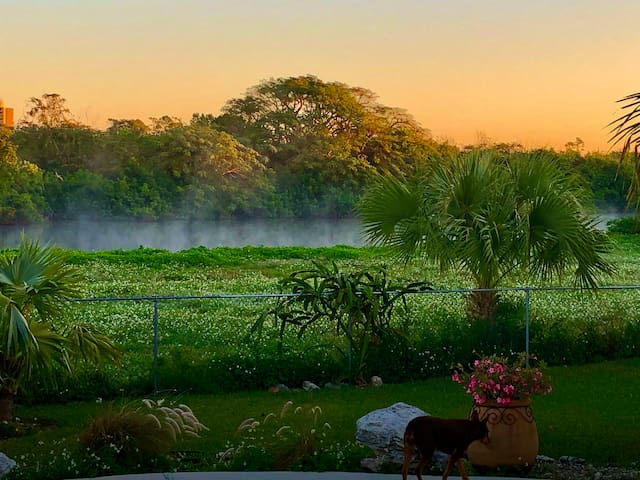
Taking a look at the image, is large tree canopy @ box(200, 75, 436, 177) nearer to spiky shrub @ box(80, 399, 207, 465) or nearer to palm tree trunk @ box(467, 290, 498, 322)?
palm tree trunk @ box(467, 290, 498, 322)

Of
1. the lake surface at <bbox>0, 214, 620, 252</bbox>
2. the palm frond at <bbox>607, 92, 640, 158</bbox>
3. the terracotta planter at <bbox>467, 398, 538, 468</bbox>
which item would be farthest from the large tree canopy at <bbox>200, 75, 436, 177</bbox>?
the terracotta planter at <bbox>467, 398, 538, 468</bbox>

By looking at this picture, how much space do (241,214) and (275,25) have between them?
10.1 meters

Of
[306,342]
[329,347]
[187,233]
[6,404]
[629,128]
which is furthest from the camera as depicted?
[187,233]

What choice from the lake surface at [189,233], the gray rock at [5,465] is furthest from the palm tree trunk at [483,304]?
the lake surface at [189,233]

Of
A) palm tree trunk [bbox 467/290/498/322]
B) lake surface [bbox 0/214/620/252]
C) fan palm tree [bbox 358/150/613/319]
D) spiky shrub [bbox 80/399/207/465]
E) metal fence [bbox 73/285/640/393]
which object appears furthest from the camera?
lake surface [bbox 0/214/620/252]

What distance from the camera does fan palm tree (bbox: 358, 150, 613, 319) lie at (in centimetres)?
1314

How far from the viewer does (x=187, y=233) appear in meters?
38.4

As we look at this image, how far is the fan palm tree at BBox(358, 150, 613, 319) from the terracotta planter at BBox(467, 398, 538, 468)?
5.37 meters

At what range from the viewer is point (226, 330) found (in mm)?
14500

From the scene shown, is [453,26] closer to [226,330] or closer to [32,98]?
[226,330]

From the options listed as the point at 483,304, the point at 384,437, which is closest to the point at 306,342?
the point at 483,304

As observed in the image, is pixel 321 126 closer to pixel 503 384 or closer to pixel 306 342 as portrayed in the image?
pixel 306 342

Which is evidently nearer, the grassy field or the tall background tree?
the grassy field

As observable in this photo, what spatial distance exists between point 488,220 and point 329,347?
278cm
